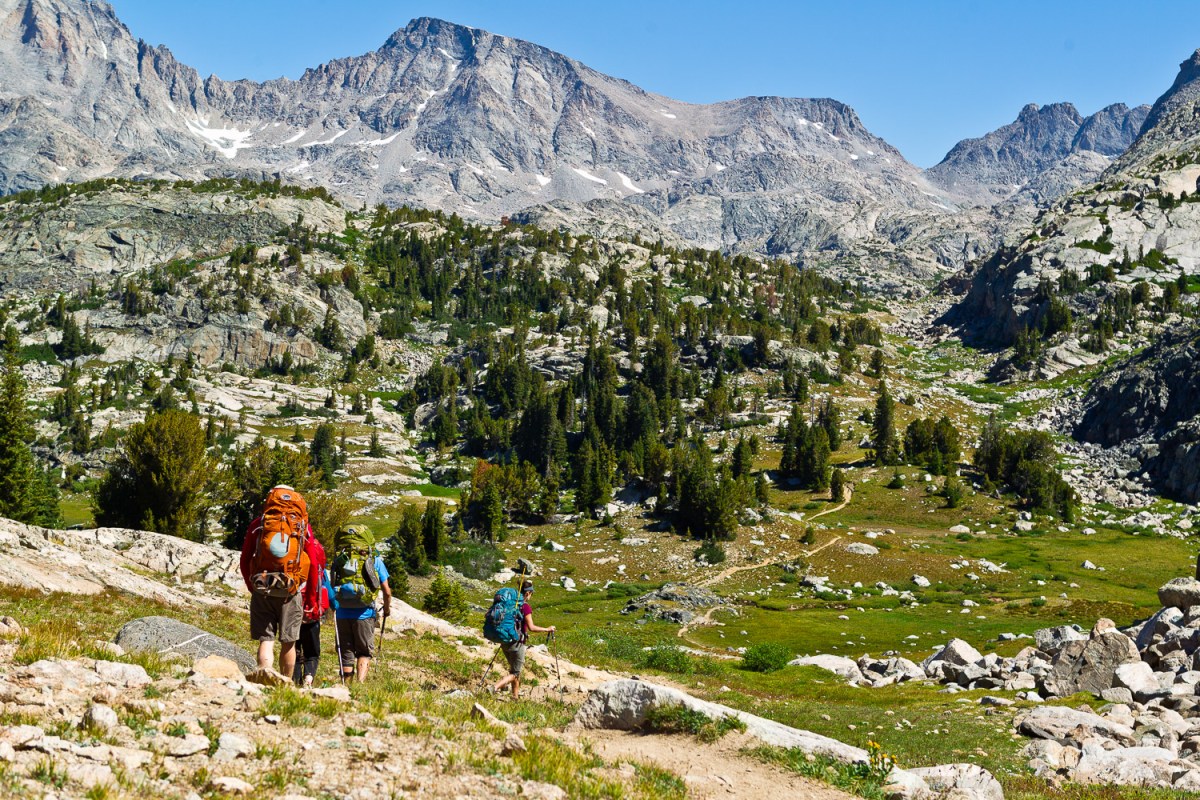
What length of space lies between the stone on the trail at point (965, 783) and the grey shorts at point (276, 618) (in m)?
11.3

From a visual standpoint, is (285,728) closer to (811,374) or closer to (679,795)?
(679,795)

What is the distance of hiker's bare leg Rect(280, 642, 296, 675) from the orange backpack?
126cm

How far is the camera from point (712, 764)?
41.3 feet

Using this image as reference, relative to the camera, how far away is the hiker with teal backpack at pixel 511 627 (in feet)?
57.1

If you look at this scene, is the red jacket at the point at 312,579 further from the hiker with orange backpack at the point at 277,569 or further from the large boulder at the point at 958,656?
the large boulder at the point at 958,656

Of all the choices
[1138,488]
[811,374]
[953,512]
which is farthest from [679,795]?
[811,374]

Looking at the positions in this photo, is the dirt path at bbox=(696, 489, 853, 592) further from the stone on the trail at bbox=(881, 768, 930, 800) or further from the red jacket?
the red jacket

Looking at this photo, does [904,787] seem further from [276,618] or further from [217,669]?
[217,669]

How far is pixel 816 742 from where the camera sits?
44.3 ft

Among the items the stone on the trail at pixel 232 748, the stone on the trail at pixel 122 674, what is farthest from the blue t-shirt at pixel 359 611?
the stone on the trail at pixel 232 748

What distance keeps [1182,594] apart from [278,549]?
40698 millimetres

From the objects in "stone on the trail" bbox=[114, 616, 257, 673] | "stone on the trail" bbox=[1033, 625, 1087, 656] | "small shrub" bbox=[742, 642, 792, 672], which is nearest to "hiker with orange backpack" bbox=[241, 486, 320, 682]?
"stone on the trail" bbox=[114, 616, 257, 673]

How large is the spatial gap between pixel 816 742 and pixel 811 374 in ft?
563

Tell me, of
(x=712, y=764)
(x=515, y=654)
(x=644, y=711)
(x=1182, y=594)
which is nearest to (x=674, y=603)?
(x=1182, y=594)
